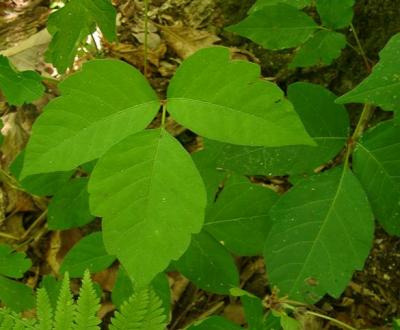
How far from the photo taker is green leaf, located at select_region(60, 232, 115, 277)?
1.72 m

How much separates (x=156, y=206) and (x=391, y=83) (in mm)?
659

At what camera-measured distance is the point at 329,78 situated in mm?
2203

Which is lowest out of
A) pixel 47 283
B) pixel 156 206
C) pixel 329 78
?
pixel 47 283

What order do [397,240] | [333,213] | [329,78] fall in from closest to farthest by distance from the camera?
[333,213], [397,240], [329,78]

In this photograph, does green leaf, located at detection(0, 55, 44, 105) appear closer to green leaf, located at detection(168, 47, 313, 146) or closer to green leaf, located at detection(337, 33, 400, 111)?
green leaf, located at detection(168, 47, 313, 146)

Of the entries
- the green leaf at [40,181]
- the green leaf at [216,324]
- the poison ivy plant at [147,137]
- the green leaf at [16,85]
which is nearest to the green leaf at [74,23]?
the green leaf at [16,85]

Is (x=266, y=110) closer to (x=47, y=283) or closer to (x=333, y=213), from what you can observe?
(x=333, y=213)

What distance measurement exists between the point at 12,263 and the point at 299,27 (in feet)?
4.40

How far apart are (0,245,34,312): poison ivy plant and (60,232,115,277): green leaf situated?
0.22 metres

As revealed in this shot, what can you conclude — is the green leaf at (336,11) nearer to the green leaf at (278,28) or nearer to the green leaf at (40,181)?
the green leaf at (278,28)

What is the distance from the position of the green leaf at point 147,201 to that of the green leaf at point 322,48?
0.71 meters

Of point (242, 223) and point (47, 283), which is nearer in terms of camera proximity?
point (242, 223)

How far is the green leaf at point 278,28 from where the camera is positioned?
1.66 m

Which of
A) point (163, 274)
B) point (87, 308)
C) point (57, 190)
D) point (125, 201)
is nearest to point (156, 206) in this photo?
point (125, 201)
